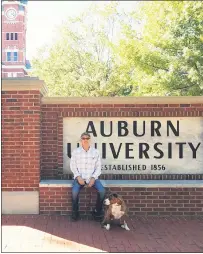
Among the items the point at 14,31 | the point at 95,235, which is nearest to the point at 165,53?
the point at 95,235

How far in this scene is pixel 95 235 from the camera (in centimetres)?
598

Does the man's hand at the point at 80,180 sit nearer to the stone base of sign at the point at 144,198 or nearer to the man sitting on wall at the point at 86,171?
the man sitting on wall at the point at 86,171

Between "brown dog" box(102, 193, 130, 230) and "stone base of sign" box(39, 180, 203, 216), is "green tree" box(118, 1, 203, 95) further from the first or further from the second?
"brown dog" box(102, 193, 130, 230)

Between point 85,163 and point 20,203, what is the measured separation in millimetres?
1523

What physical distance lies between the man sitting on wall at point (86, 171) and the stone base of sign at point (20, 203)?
34.0 inches

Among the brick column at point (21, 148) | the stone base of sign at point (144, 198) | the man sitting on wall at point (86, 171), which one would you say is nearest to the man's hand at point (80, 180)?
the man sitting on wall at point (86, 171)

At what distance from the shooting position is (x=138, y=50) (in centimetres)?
1538

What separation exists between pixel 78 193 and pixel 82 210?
601 millimetres

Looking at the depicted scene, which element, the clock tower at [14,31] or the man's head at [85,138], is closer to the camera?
the man's head at [85,138]

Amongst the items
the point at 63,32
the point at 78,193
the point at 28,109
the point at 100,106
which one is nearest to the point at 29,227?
the point at 78,193

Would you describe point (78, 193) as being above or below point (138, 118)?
below

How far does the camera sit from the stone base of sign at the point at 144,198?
7285 mm

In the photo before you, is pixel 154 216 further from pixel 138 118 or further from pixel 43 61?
pixel 43 61

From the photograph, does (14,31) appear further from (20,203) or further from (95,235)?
(95,235)
